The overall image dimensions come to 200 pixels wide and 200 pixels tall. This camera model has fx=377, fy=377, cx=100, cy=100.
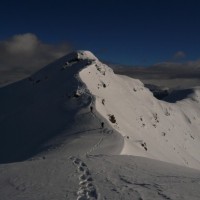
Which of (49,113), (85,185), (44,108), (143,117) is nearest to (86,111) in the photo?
(49,113)

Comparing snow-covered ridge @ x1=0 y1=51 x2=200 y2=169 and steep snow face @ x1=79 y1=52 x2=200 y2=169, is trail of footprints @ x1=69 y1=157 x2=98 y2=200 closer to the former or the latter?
snow-covered ridge @ x1=0 y1=51 x2=200 y2=169

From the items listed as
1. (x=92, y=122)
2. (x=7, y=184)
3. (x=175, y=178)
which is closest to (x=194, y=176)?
(x=175, y=178)

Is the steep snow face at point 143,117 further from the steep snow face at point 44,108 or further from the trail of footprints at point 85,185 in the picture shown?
the trail of footprints at point 85,185

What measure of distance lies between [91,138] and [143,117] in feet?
114

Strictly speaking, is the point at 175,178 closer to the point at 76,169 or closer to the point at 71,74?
the point at 76,169

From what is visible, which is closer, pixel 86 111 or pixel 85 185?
pixel 85 185

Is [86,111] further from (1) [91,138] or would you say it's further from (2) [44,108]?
(1) [91,138]

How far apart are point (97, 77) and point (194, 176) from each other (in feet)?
180

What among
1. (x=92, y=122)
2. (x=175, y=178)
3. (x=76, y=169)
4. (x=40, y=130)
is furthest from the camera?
(x=40, y=130)

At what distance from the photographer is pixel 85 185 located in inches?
634

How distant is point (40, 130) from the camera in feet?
185

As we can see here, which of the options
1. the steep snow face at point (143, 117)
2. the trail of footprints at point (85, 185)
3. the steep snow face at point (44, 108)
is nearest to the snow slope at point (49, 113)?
the steep snow face at point (44, 108)

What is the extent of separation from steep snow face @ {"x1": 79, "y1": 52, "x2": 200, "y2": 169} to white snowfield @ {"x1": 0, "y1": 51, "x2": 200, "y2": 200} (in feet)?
0.79

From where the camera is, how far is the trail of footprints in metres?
14.4
